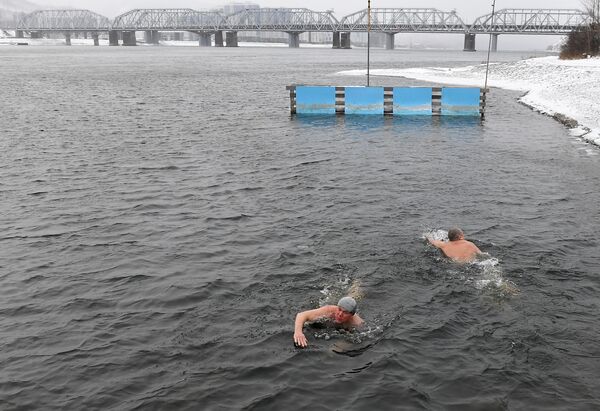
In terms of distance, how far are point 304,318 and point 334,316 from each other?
0.53 m

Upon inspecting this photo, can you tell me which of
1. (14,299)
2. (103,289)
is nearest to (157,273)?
(103,289)

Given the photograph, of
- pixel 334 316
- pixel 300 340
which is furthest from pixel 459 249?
pixel 300 340

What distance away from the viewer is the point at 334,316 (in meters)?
9.84

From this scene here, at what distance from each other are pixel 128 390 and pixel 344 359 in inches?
135

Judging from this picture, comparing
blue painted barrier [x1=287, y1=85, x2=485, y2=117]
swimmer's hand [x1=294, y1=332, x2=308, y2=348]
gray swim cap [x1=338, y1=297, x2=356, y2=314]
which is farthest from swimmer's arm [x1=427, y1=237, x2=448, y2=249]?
blue painted barrier [x1=287, y1=85, x2=485, y2=117]

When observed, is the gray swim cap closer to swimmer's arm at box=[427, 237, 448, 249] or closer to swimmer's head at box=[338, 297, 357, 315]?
swimmer's head at box=[338, 297, 357, 315]

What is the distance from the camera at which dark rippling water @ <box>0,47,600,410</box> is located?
860 cm

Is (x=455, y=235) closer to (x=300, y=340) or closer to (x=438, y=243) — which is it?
(x=438, y=243)

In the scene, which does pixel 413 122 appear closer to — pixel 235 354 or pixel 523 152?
pixel 523 152

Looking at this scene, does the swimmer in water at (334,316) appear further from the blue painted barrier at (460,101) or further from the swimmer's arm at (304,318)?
the blue painted barrier at (460,101)

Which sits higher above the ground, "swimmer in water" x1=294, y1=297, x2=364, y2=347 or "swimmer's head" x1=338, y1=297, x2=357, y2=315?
"swimmer's head" x1=338, y1=297, x2=357, y2=315

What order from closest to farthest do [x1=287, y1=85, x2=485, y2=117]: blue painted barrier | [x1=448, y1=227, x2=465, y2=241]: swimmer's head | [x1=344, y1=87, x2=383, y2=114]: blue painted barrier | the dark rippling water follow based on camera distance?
the dark rippling water < [x1=448, y1=227, x2=465, y2=241]: swimmer's head < [x1=287, y1=85, x2=485, y2=117]: blue painted barrier < [x1=344, y1=87, x2=383, y2=114]: blue painted barrier

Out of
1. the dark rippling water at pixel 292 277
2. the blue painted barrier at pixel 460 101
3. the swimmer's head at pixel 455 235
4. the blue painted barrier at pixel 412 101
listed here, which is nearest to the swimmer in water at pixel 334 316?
the dark rippling water at pixel 292 277

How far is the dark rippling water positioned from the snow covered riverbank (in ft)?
27.8
